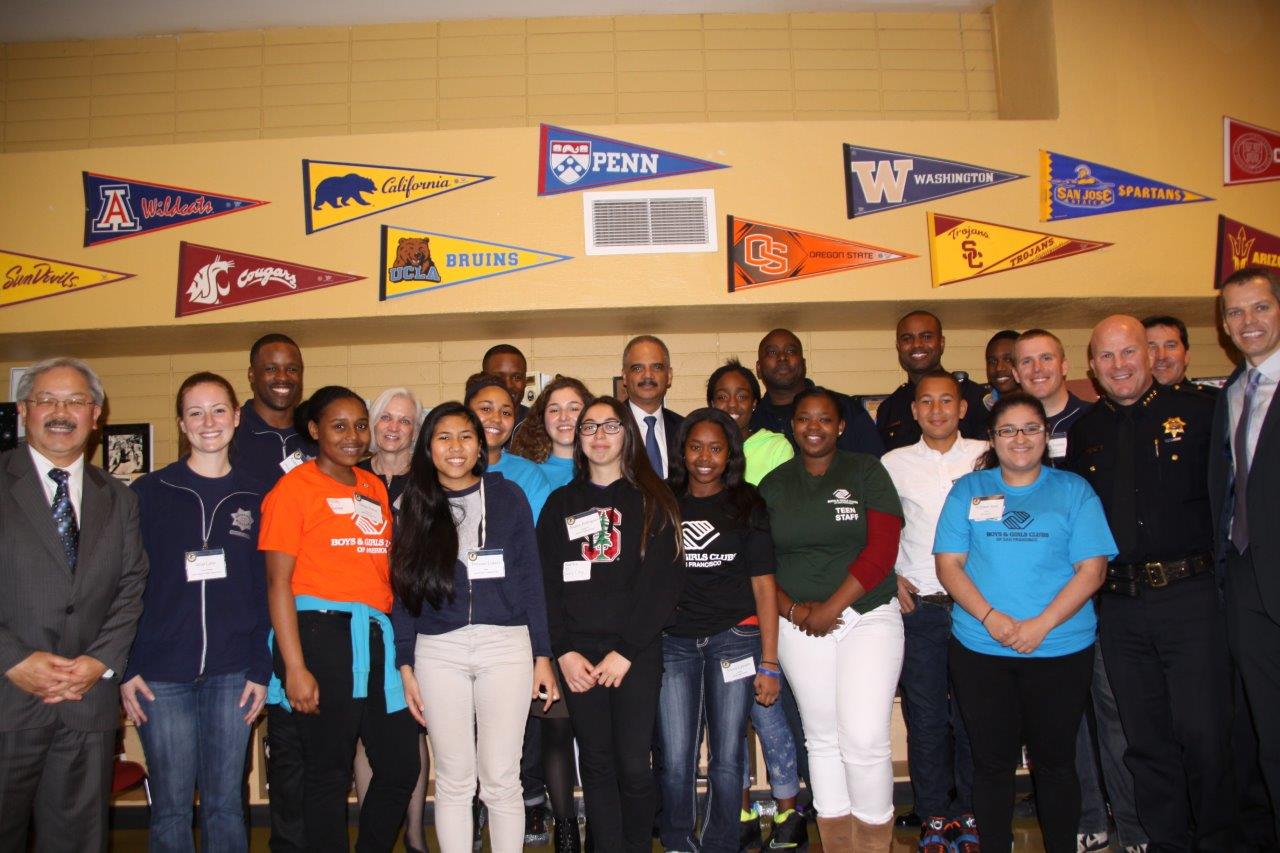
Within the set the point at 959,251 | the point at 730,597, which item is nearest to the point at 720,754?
the point at 730,597

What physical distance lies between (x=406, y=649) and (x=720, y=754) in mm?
1213

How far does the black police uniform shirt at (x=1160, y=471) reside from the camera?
306 centimetres

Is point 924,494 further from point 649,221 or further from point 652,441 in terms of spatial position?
point 649,221

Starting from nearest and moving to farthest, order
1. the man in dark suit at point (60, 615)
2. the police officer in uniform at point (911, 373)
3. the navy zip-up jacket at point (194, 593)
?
1. the man in dark suit at point (60, 615)
2. the navy zip-up jacket at point (194, 593)
3. the police officer in uniform at point (911, 373)

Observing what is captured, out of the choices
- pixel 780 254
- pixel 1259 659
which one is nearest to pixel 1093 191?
pixel 780 254

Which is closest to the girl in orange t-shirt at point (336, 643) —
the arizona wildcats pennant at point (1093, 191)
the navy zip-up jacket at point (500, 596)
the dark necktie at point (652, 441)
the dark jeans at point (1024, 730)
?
the navy zip-up jacket at point (500, 596)

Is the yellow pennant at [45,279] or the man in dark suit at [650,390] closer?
the man in dark suit at [650,390]

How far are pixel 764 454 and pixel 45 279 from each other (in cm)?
433

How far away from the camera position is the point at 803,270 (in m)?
4.78

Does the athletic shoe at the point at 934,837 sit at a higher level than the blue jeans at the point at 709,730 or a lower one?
lower

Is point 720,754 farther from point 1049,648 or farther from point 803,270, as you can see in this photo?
point 803,270

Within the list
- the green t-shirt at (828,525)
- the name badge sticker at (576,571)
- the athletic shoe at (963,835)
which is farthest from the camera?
the athletic shoe at (963,835)

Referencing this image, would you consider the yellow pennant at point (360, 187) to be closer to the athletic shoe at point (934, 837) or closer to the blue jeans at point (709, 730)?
the blue jeans at point (709, 730)

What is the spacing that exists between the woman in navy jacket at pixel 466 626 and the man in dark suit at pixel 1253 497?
246 centimetres
